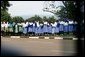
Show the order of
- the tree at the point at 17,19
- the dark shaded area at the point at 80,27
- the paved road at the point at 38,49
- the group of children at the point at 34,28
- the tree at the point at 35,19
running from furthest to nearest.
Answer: the tree at the point at 35,19 < the tree at the point at 17,19 < the group of children at the point at 34,28 < the paved road at the point at 38,49 < the dark shaded area at the point at 80,27

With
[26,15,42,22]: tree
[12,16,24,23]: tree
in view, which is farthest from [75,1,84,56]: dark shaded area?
[26,15,42,22]: tree

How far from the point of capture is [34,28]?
399 inches

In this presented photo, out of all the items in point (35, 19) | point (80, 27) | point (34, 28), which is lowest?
point (34, 28)

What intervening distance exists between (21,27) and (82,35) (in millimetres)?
7607

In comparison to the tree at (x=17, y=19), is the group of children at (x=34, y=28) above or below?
below

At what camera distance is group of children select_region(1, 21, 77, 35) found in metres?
10.3

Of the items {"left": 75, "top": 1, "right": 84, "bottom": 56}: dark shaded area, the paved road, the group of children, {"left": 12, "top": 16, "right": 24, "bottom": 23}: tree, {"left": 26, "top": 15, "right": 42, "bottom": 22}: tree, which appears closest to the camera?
{"left": 75, "top": 1, "right": 84, "bottom": 56}: dark shaded area

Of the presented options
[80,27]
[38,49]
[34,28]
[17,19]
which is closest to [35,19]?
[17,19]

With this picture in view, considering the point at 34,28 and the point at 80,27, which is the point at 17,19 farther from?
the point at 80,27

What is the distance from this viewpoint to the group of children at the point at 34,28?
1028cm

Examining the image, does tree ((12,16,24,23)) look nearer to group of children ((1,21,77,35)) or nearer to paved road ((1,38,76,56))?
group of children ((1,21,77,35))

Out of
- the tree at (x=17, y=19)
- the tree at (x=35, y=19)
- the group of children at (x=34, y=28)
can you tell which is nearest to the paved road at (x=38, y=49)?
the group of children at (x=34, y=28)

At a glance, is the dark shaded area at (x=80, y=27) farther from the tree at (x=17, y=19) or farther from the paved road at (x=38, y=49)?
the tree at (x=17, y=19)

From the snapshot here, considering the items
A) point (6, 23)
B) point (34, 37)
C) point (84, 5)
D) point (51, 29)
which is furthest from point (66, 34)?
point (84, 5)
